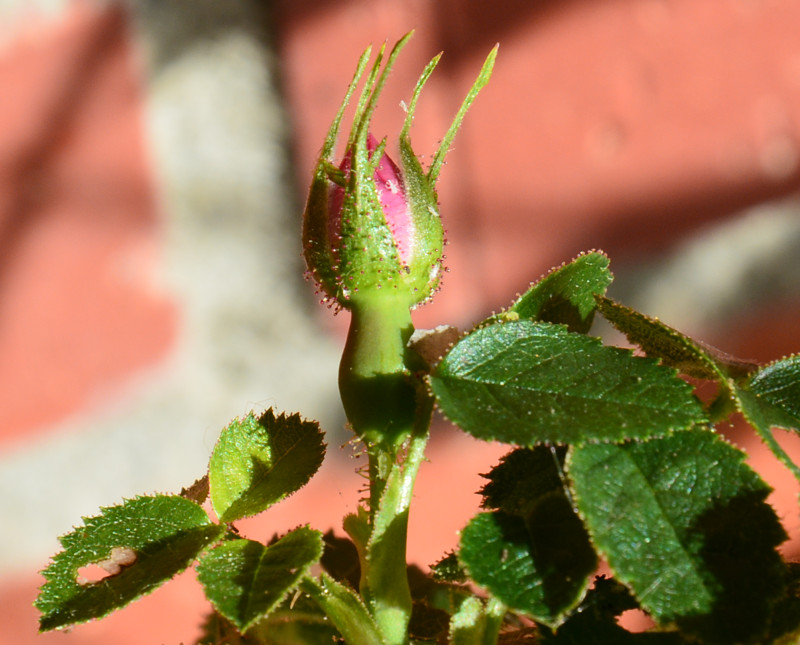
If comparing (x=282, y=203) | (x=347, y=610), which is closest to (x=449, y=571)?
(x=347, y=610)

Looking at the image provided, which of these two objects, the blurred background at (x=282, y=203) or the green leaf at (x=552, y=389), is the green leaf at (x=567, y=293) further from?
the blurred background at (x=282, y=203)

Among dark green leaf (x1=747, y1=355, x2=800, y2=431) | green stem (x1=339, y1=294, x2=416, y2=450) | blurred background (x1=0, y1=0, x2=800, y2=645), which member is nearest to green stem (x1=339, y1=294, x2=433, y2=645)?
green stem (x1=339, y1=294, x2=416, y2=450)

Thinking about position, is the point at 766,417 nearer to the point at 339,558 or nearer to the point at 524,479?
the point at 524,479

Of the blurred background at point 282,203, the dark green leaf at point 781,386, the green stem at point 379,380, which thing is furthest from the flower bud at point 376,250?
the blurred background at point 282,203

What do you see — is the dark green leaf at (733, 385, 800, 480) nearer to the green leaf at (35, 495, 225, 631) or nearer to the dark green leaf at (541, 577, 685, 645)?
the dark green leaf at (541, 577, 685, 645)

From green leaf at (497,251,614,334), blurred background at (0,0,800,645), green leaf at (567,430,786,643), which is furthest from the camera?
blurred background at (0,0,800,645)

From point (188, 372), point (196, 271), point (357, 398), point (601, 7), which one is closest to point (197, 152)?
point (196, 271)
